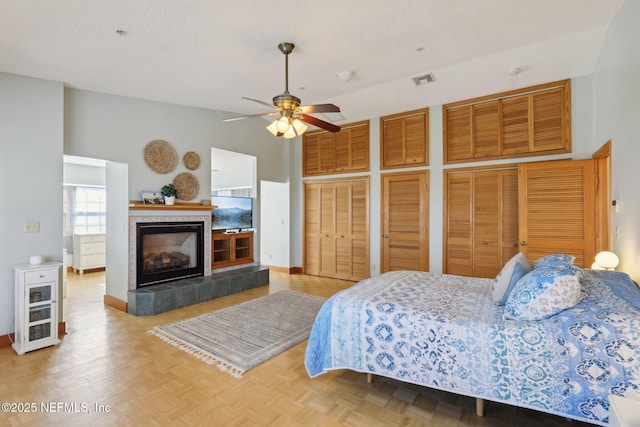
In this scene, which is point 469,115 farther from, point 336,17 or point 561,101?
point 336,17

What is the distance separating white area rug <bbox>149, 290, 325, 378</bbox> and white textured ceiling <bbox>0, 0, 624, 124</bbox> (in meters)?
2.79

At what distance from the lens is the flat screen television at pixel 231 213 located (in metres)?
5.21

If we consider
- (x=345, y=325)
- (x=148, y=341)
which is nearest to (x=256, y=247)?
(x=148, y=341)

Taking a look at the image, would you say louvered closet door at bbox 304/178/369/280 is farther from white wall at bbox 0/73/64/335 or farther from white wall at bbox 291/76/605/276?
white wall at bbox 0/73/64/335

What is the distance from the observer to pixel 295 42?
9.37 feet

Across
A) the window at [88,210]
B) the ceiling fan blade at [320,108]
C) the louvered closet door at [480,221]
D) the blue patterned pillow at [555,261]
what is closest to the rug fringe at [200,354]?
the ceiling fan blade at [320,108]

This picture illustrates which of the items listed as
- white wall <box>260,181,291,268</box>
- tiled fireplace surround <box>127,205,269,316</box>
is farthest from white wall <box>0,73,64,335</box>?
white wall <box>260,181,291,268</box>

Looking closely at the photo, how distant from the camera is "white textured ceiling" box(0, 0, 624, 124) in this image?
2354 mm

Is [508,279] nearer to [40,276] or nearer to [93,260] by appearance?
[40,276]

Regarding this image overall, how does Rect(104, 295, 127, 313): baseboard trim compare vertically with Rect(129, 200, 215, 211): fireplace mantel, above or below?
below

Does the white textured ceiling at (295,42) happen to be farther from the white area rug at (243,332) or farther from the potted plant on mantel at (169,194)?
the white area rug at (243,332)

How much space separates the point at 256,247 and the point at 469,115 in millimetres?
4128

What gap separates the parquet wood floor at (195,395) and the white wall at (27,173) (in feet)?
2.96

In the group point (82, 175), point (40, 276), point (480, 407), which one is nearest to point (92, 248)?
point (82, 175)
